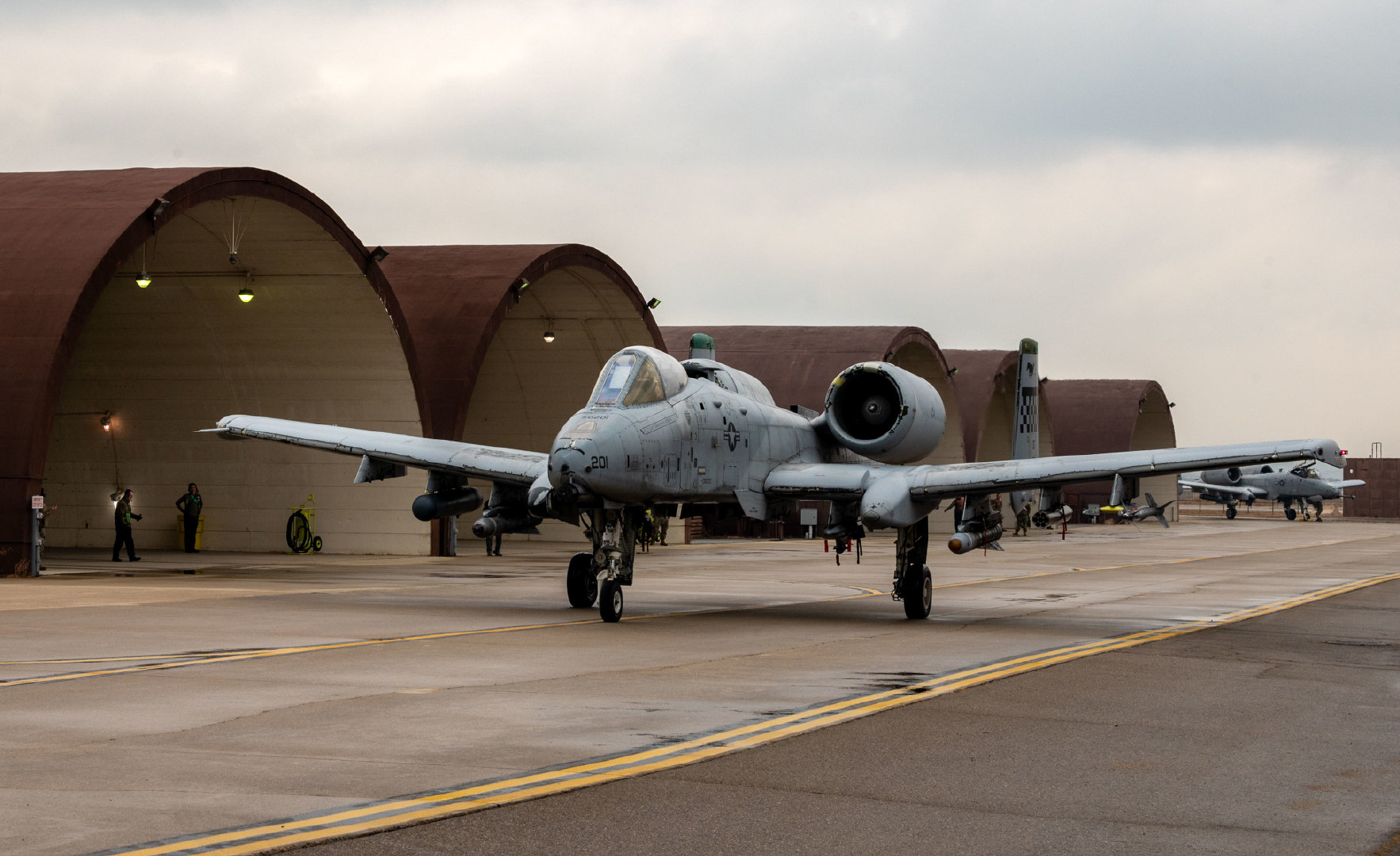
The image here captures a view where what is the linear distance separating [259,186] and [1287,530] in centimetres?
6689

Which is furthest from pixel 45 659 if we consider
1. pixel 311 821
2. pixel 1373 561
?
pixel 1373 561

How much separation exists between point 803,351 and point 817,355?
0.87m

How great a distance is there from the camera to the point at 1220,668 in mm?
15602

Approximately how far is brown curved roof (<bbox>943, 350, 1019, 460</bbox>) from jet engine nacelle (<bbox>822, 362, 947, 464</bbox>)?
42.8 metres

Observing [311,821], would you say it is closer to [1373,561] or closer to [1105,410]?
[1373,561]

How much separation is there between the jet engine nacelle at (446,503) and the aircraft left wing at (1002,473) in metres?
5.20

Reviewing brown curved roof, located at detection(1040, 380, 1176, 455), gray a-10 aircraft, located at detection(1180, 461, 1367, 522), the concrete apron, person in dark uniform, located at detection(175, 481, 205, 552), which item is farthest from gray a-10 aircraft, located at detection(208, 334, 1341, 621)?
gray a-10 aircraft, located at detection(1180, 461, 1367, 522)

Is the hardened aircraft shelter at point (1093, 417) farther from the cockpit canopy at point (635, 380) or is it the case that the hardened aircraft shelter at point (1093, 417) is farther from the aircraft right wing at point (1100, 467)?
the cockpit canopy at point (635, 380)

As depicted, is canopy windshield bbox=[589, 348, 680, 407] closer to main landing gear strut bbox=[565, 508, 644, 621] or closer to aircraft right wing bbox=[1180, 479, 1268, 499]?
main landing gear strut bbox=[565, 508, 644, 621]

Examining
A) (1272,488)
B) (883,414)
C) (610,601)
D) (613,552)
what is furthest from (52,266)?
(1272,488)

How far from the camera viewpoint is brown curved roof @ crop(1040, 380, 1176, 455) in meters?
85.9

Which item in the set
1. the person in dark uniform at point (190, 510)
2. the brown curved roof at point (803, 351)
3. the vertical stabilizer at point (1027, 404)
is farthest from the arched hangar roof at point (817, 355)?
the vertical stabilizer at point (1027, 404)

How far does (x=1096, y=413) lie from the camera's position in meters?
87.4

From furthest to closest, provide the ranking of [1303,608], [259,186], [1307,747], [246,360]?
1. [246,360]
2. [259,186]
3. [1303,608]
4. [1307,747]
